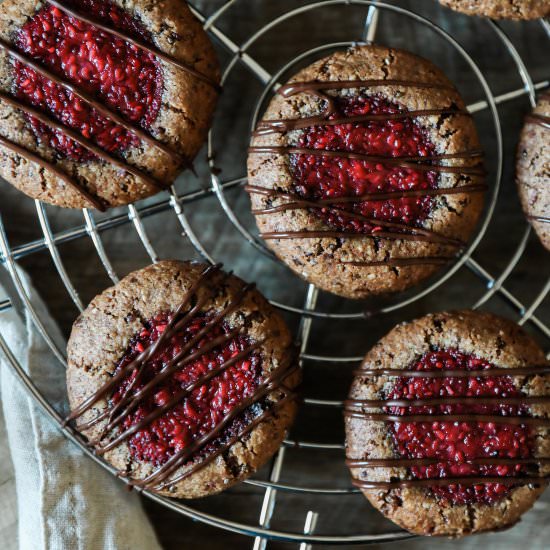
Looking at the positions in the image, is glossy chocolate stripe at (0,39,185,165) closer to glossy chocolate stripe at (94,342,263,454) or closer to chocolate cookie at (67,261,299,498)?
chocolate cookie at (67,261,299,498)

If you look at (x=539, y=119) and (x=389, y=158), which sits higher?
(x=539, y=119)

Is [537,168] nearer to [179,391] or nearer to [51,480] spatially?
[179,391]

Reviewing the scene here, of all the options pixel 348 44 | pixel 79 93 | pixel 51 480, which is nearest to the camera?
pixel 79 93

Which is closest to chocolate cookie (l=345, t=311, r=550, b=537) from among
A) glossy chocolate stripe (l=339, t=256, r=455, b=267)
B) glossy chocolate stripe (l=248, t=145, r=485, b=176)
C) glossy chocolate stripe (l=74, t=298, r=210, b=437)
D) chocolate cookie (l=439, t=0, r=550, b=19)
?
glossy chocolate stripe (l=339, t=256, r=455, b=267)

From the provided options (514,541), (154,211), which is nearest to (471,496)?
(514,541)

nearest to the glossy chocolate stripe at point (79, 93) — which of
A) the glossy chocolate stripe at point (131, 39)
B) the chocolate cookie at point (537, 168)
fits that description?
the glossy chocolate stripe at point (131, 39)

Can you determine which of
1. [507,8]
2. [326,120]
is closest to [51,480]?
[326,120]

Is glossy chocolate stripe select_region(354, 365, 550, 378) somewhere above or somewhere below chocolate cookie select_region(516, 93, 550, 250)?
below
